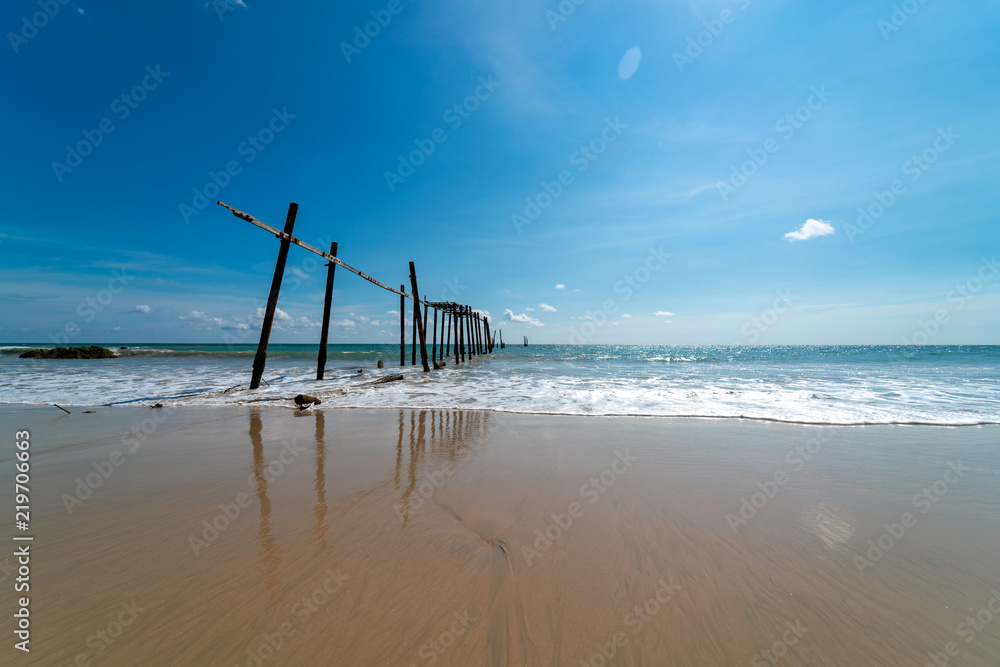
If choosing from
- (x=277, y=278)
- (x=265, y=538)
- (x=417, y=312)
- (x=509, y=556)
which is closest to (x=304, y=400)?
(x=277, y=278)

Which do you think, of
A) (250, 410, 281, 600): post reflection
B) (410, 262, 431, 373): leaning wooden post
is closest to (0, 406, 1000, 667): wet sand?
(250, 410, 281, 600): post reflection

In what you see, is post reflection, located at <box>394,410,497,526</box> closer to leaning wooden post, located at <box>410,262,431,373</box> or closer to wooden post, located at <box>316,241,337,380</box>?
wooden post, located at <box>316,241,337,380</box>

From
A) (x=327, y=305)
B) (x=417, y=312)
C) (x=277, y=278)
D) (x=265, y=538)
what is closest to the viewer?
(x=265, y=538)

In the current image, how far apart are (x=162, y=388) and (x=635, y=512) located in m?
14.4

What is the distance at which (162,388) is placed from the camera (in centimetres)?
1163

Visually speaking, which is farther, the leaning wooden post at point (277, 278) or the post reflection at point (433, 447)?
the leaning wooden post at point (277, 278)

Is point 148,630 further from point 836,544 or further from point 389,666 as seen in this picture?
point 836,544

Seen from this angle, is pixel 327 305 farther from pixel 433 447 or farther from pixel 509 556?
pixel 509 556

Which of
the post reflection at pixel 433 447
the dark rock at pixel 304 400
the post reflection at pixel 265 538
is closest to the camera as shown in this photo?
the post reflection at pixel 265 538

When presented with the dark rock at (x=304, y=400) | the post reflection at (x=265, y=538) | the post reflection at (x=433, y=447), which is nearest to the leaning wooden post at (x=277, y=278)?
the dark rock at (x=304, y=400)

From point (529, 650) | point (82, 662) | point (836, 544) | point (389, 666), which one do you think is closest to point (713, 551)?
point (836, 544)

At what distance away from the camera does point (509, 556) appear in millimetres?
2533

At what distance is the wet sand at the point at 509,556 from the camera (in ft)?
5.90

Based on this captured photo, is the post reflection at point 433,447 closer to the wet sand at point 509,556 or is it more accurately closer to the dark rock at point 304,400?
the wet sand at point 509,556
